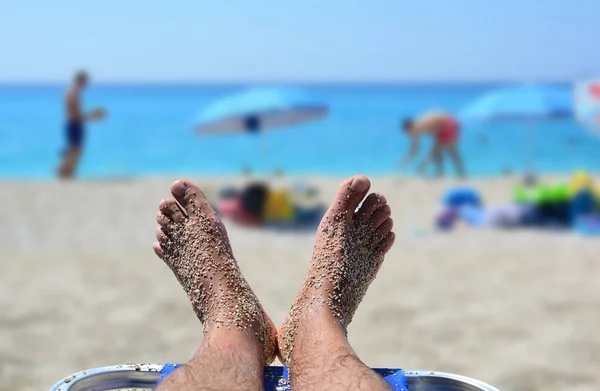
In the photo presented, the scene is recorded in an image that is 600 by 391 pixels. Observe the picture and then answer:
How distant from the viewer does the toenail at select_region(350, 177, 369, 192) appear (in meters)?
1.96

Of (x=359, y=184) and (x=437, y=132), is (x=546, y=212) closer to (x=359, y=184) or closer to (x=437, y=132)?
(x=437, y=132)

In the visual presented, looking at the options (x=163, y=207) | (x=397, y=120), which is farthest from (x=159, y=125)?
(x=163, y=207)

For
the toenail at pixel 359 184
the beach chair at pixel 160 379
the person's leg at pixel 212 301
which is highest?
the toenail at pixel 359 184

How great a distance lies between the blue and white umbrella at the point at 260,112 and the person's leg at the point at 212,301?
5.20 metres

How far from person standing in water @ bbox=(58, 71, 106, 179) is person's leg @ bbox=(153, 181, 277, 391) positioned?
640 cm

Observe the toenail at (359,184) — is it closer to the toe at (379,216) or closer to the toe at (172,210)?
the toe at (379,216)

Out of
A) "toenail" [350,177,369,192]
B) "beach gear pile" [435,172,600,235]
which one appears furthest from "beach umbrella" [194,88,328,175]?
"toenail" [350,177,369,192]

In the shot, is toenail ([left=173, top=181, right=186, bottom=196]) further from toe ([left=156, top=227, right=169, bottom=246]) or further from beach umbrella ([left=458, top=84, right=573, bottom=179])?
beach umbrella ([left=458, top=84, right=573, bottom=179])

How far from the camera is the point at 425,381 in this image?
1393 mm

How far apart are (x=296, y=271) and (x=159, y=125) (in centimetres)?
2274

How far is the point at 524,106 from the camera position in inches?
294

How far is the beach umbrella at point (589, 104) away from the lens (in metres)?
6.66

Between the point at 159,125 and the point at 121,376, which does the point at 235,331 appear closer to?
the point at 121,376

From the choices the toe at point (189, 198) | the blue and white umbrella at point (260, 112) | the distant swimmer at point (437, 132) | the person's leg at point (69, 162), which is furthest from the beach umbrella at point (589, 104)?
the person's leg at point (69, 162)
